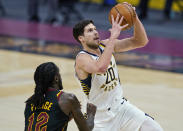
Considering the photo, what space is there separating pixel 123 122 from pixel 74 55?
113 cm

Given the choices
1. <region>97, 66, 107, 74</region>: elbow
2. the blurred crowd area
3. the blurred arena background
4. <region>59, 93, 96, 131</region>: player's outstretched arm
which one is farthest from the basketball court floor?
the blurred crowd area

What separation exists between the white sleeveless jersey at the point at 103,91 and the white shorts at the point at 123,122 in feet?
0.18

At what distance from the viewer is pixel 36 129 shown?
452 centimetres

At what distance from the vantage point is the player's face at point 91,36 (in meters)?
5.33

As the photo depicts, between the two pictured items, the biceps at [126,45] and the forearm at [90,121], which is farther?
the biceps at [126,45]

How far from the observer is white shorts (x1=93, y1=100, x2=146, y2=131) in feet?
17.5

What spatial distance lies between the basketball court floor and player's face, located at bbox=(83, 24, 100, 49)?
195 centimetres

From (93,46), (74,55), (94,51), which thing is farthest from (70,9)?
(93,46)

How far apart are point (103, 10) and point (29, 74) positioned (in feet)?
33.9

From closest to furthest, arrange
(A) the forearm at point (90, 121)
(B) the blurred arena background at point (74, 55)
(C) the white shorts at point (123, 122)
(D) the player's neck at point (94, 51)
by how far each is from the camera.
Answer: (A) the forearm at point (90, 121), (C) the white shorts at point (123, 122), (D) the player's neck at point (94, 51), (B) the blurred arena background at point (74, 55)

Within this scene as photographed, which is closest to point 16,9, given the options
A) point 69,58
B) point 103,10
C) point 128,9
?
point 103,10

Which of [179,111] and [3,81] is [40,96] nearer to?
[179,111]

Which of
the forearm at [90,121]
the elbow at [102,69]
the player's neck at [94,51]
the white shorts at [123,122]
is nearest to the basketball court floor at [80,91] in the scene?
the white shorts at [123,122]

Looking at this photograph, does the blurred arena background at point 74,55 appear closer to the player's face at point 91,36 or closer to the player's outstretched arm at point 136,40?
the player's face at point 91,36
